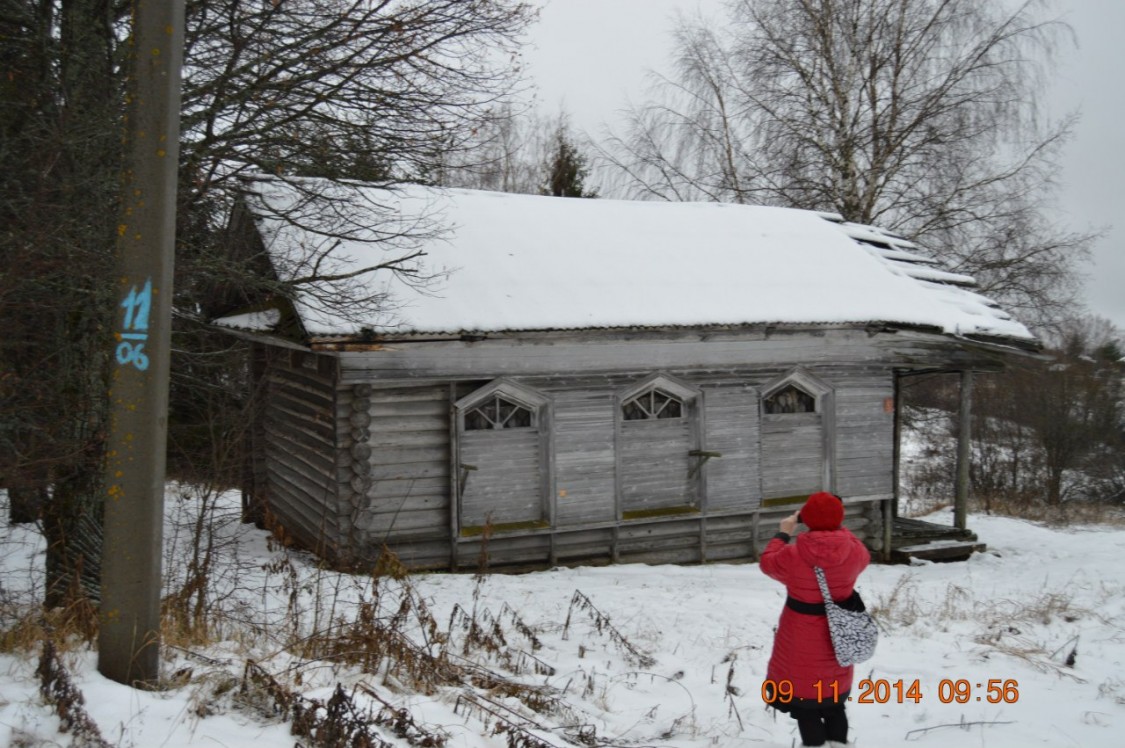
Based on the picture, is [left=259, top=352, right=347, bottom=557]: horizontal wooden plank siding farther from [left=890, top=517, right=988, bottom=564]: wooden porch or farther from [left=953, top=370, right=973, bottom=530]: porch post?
[left=953, top=370, right=973, bottom=530]: porch post

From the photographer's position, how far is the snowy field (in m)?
3.54

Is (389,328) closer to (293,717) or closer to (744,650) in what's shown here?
(744,650)

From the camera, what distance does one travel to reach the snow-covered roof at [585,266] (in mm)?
7824

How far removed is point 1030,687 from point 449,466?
549 cm

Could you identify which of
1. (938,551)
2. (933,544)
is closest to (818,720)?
(938,551)

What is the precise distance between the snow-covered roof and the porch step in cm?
309

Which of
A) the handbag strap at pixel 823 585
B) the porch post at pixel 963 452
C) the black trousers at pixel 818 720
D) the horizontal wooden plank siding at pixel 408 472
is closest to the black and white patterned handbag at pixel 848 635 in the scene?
the handbag strap at pixel 823 585

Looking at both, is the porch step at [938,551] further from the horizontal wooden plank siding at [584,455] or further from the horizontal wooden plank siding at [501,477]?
the horizontal wooden plank siding at [501,477]

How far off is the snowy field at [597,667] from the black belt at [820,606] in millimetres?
857

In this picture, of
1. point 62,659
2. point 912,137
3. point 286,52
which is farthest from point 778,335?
point 912,137

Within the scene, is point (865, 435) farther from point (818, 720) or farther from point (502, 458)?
point (818, 720)

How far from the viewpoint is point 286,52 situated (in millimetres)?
6703

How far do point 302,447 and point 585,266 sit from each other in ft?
13.2
